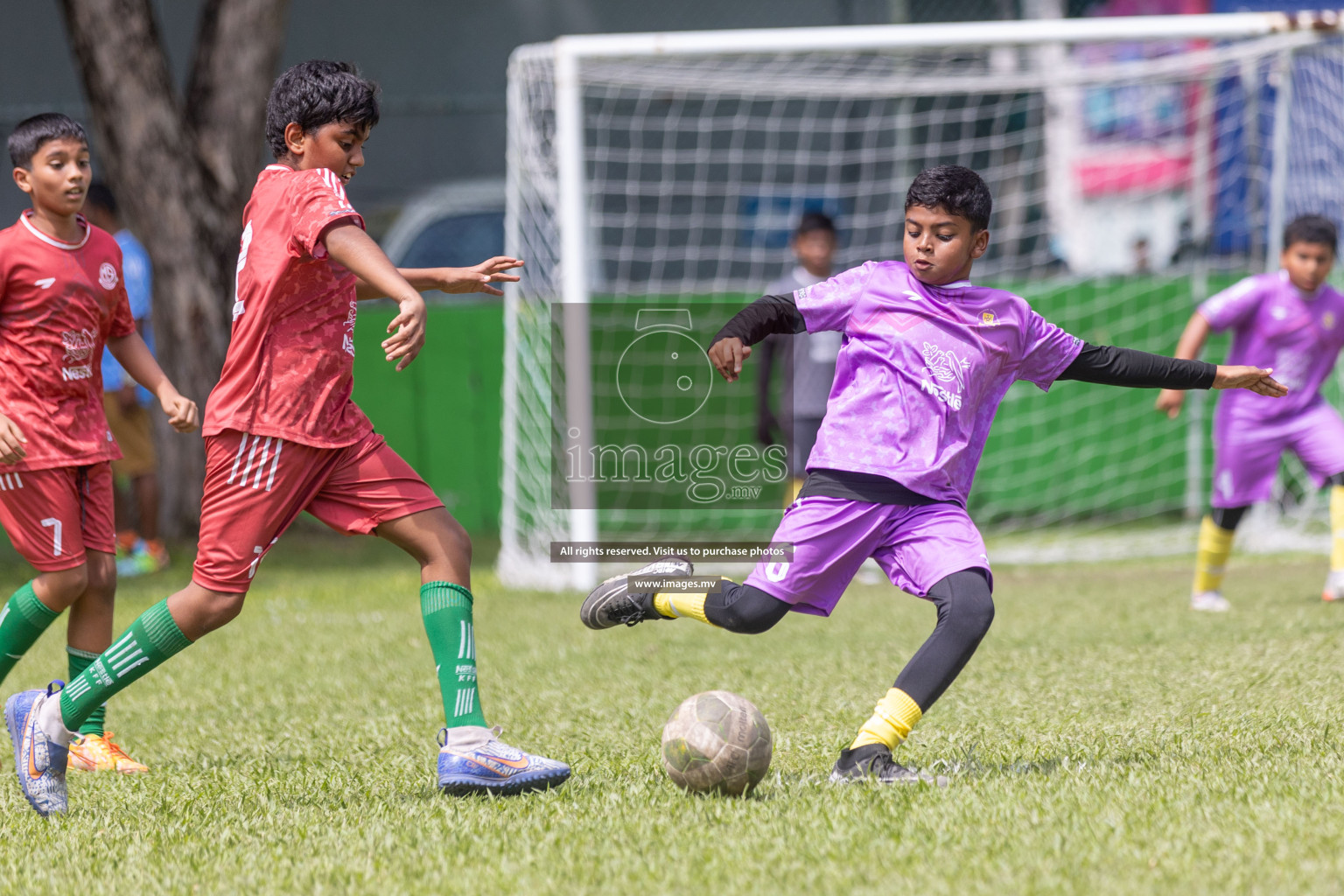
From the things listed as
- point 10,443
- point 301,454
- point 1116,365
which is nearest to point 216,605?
point 301,454

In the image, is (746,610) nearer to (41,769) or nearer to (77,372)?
(41,769)

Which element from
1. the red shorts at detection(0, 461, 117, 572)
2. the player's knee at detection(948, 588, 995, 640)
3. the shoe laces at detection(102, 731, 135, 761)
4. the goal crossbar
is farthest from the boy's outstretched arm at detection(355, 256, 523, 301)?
the goal crossbar

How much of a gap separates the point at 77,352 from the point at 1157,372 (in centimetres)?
326

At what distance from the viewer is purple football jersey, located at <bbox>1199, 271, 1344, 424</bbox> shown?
7191mm

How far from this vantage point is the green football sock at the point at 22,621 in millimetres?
4543

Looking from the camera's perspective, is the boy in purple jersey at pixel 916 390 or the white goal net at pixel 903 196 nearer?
the boy in purple jersey at pixel 916 390

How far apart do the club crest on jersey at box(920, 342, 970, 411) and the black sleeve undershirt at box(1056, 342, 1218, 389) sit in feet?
1.05

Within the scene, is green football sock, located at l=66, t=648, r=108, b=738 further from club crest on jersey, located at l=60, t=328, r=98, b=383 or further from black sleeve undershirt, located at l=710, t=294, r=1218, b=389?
black sleeve undershirt, located at l=710, t=294, r=1218, b=389

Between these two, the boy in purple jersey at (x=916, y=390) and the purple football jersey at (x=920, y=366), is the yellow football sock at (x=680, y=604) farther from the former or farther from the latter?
the purple football jersey at (x=920, y=366)

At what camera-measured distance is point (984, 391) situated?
404 cm

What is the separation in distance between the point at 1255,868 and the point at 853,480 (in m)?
1.48

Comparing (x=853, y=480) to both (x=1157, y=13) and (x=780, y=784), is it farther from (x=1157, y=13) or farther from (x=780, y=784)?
(x=1157, y=13)

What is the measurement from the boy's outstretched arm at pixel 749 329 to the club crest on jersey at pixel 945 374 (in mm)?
364

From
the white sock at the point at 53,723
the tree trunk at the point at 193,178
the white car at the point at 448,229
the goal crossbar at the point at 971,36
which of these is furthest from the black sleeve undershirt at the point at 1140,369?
the white car at the point at 448,229
